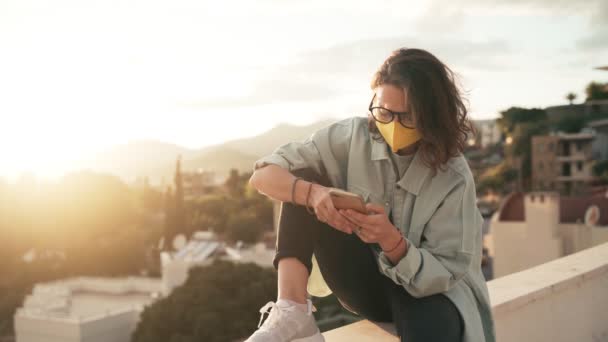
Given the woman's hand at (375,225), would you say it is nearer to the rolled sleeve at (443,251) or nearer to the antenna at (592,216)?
the rolled sleeve at (443,251)

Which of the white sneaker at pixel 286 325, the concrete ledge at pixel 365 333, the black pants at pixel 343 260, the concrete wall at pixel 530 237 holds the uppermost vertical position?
the black pants at pixel 343 260

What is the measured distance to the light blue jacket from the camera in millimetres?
1276

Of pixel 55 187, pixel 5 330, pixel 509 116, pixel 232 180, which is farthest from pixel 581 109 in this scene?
pixel 5 330

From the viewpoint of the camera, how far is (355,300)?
4.90ft

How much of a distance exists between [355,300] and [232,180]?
44521 mm

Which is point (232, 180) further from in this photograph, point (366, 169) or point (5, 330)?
point (366, 169)

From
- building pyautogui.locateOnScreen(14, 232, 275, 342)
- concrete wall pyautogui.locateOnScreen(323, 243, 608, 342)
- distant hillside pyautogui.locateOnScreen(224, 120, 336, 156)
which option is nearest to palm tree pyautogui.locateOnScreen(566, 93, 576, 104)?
distant hillside pyautogui.locateOnScreen(224, 120, 336, 156)

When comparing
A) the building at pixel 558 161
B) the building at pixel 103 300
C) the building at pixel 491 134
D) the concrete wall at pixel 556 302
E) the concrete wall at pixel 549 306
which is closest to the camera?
the concrete wall at pixel 549 306

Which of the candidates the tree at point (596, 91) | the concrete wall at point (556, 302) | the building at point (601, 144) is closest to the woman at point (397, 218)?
the concrete wall at point (556, 302)

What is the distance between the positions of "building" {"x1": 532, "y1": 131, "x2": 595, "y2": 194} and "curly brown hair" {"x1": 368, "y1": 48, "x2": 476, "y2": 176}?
110 ft

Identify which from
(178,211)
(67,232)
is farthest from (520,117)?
(67,232)

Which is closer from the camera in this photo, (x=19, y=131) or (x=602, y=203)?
(x=602, y=203)

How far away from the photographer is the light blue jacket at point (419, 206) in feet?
4.19

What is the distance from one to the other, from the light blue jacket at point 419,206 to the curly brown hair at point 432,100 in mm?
38
